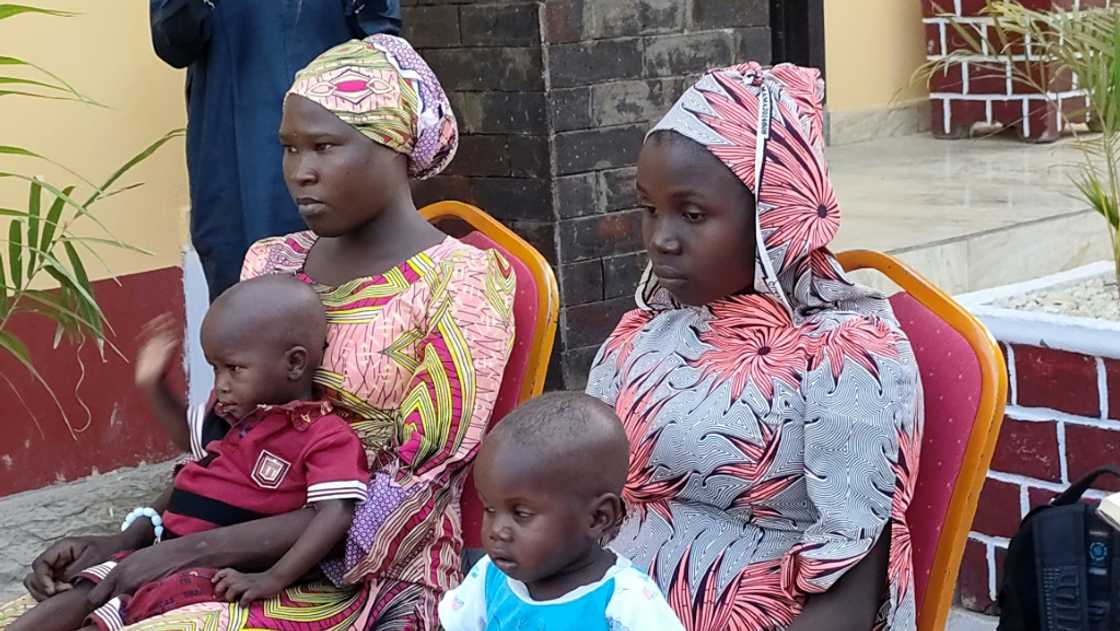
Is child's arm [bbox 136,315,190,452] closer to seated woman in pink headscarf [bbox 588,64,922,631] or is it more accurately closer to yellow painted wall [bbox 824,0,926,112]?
seated woman in pink headscarf [bbox 588,64,922,631]

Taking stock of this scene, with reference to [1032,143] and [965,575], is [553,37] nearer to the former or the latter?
[965,575]

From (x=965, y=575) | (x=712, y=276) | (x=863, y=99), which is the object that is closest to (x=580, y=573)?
(x=712, y=276)

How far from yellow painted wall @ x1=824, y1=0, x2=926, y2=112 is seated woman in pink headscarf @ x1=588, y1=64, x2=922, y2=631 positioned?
6.66m

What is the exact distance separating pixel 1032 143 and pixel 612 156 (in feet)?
16.5

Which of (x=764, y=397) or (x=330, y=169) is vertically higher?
(x=330, y=169)

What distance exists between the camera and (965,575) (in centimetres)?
403

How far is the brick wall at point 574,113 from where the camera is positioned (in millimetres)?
4828

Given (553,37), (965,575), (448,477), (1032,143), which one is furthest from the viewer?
(1032,143)

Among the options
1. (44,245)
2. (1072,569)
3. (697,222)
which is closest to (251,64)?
(44,245)

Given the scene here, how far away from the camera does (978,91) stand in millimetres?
9344

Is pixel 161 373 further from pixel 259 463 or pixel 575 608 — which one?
pixel 575 608

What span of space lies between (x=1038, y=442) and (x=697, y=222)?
1737 millimetres

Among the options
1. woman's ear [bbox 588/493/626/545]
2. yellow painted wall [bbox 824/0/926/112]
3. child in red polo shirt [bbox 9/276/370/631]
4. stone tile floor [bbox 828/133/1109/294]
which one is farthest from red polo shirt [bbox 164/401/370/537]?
yellow painted wall [bbox 824/0/926/112]

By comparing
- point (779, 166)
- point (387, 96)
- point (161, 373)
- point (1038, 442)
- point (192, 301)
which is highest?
point (387, 96)
